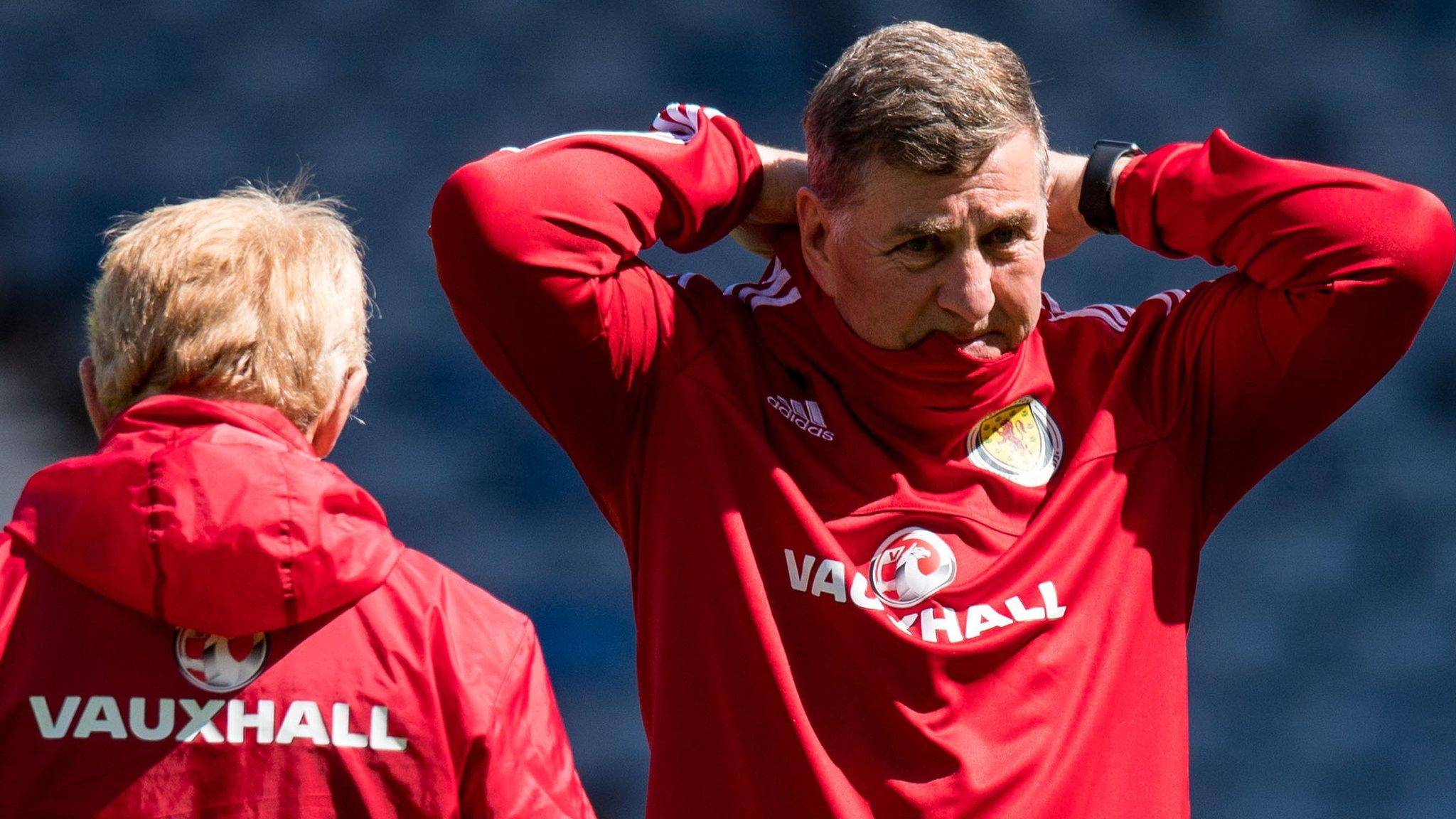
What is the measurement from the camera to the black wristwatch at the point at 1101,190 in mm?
1632

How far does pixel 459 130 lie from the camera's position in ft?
7.97

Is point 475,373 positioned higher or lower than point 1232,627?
higher

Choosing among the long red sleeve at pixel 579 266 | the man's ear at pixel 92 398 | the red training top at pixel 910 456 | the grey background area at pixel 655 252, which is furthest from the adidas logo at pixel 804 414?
the grey background area at pixel 655 252

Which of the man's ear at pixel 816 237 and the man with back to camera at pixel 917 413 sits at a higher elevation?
the man's ear at pixel 816 237

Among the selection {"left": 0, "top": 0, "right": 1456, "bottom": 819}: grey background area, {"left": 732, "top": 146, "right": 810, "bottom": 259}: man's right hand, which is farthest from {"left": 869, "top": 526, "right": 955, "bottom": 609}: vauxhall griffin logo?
{"left": 0, "top": 0, "right": 1456, "bottom": 819}: grey background area

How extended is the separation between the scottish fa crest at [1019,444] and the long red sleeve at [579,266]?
29 centimetres

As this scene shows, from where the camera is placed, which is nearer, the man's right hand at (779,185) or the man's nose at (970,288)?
the man's nose at (970,288)

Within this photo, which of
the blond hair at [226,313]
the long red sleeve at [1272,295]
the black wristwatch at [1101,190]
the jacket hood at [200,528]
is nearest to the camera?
the jacket hood at [200,528]

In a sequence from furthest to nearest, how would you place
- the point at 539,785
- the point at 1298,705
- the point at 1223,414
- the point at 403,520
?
the point at 1298,705 → the point at 403,520 → the point at 1223,414 → the point at 539,785

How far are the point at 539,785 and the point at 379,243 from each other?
3.82ft

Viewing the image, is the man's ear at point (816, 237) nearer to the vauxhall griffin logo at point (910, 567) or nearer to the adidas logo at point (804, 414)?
the adidas logo at point (804, 414)

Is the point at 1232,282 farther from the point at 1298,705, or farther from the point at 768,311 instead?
the point at 1298,705

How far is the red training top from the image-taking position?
4.77 ft

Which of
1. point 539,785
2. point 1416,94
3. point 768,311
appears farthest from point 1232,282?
point 1416,94
